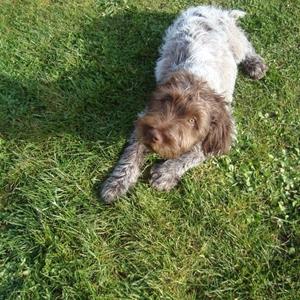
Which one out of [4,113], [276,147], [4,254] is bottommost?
[276,147]

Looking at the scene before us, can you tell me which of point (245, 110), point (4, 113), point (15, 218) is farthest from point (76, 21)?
point (15, 218)

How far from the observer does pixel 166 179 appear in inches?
190

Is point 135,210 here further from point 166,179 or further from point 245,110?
point 245,110

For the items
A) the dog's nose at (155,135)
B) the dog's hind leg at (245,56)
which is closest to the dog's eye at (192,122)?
the dog's nose at (155,135)

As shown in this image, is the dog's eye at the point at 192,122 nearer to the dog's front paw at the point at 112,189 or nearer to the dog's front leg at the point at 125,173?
the dog's front leg at the point at 125,173

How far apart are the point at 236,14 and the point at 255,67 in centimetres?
83

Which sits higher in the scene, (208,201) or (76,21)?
(76,21)

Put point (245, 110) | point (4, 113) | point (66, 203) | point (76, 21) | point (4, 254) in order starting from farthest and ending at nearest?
point (76, 21) < point (245, 110) < point (4, 113) < point (66, 203) < point (4, 254)

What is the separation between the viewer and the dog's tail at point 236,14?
6.13m

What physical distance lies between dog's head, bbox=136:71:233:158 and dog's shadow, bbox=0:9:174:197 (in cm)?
118

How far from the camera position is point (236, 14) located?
6.20 metres

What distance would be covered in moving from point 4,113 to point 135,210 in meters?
1.87

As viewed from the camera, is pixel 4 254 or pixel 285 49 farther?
pixel 285 49

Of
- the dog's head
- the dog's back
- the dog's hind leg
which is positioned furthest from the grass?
the dog's head
